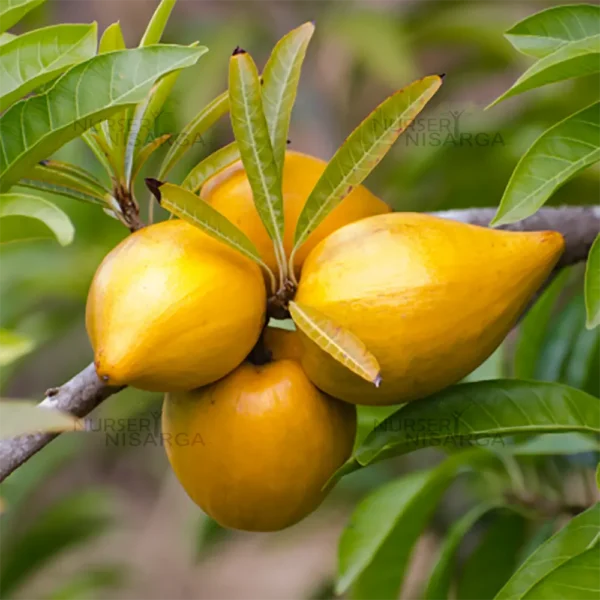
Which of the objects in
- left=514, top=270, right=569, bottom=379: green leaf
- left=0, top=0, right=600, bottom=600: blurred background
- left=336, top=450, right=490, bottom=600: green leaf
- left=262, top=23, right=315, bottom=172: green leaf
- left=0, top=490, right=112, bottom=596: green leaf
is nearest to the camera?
left=262, top=23, right=315, bottom=172: green leaf

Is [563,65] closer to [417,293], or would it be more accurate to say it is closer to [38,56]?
[417,293]

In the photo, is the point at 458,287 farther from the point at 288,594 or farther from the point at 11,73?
the point at 288,594

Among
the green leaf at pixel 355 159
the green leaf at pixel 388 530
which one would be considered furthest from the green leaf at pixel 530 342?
the green leaf at pixel 355 159

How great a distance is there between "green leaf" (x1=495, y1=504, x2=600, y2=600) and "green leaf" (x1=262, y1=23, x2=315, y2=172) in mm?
333

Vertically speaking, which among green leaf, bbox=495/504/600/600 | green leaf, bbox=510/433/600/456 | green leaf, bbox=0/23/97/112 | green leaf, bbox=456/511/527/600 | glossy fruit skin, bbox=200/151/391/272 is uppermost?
green leaf, bbox=0/23/97/112

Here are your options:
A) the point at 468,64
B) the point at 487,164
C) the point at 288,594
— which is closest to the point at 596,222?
the point at 487,164

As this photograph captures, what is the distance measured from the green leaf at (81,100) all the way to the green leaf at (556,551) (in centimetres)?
42

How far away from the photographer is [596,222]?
81 centimetres

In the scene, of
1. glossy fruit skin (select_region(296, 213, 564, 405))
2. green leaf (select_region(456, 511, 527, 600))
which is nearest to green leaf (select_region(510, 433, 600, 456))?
green leaf (select_region(456, 511, 527, 600))

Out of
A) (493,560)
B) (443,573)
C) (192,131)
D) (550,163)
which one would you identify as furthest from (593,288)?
(493,560)

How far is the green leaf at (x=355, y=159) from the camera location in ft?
2.00

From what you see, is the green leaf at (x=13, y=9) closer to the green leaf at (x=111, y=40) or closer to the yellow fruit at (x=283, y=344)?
the green leaf at (x=111, y=40)

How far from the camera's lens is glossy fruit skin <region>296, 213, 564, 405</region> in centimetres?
57

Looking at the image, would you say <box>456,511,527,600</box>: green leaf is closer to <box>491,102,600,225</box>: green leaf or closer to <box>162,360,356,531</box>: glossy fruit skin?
<box>162,360,356,531</box>: glossy fruit skin
